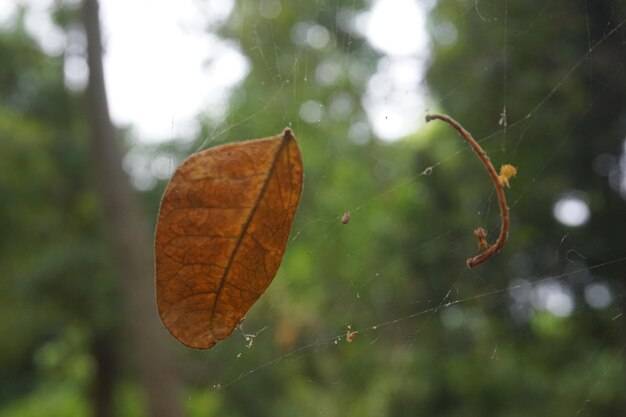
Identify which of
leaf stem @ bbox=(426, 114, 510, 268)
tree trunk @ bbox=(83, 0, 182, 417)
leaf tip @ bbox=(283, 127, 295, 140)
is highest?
leaf tip @ bbox=(283, 127, 295, 140)

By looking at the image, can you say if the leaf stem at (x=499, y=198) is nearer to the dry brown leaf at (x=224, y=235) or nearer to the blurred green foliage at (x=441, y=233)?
the dry brown leaf at (x=224, y=235)

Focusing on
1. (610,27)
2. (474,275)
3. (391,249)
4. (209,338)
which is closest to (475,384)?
(391,249)

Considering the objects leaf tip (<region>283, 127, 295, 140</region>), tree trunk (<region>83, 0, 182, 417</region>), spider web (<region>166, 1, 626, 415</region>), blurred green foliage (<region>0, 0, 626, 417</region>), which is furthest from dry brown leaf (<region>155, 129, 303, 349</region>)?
tree trunk (<region>83, 0, 182, 417</region>)

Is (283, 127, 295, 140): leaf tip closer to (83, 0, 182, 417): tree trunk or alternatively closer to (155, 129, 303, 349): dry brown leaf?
(155, 129, 303, 349): dry brown leaf

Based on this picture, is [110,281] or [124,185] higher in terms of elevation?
[124,185]

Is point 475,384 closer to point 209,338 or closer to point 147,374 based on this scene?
point 147,374

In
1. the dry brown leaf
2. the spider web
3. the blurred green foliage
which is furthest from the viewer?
the spider web
